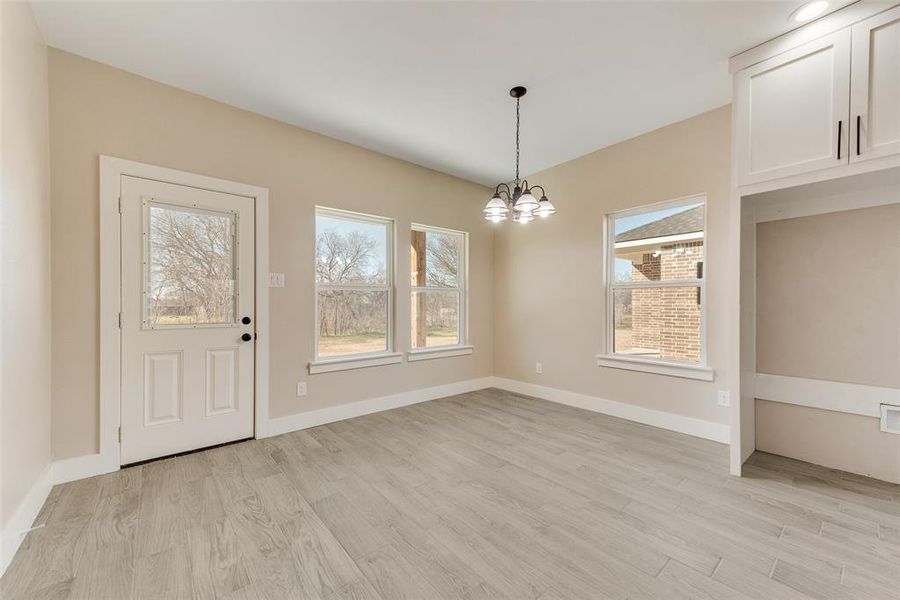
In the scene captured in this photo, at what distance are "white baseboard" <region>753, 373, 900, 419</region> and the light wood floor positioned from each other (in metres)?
0.45

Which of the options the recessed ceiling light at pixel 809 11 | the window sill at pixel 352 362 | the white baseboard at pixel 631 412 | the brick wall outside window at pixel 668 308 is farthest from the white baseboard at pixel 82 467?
the recessed ceiling light at pixel 809 11

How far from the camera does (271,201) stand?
323cm

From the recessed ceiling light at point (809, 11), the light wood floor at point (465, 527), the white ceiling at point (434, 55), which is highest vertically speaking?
the recessed ceiling light at point (809, 11)

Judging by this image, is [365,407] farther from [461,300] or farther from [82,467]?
[82,467]

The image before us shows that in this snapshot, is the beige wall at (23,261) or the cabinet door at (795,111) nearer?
the beige wall at (23,261)

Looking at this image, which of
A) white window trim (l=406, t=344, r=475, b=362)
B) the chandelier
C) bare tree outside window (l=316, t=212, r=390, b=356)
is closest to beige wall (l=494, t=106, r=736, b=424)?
white window trim (l=406, t=344, r=475, b=362)

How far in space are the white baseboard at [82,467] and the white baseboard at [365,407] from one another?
1021 mm

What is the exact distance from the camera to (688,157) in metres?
3.24

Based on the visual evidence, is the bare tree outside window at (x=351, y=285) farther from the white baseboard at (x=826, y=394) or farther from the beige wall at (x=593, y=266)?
the white baseboard at (x=826, y=394)

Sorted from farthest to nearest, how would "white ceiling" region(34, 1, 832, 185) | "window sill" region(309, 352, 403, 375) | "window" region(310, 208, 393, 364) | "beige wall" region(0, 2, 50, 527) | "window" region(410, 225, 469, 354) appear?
"window" region(410, 225, 469, 354), "window" region(310, 208, 393, 364), "window sill" region(309, 352, 403, 375), "white ceiling" region(34, 1, 832, 185), "beige wall" region(0, 2, 50, 527)

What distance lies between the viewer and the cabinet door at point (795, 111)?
2.09m

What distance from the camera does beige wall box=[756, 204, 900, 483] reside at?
7.75 ft

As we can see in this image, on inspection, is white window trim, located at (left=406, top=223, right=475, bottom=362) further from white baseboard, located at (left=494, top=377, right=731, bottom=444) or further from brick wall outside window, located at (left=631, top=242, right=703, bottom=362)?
brick wall outside window, located at (left=631, top=242, right=703, bottom=362)

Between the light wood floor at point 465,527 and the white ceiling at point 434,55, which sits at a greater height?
the white ceiling at point 434,55
